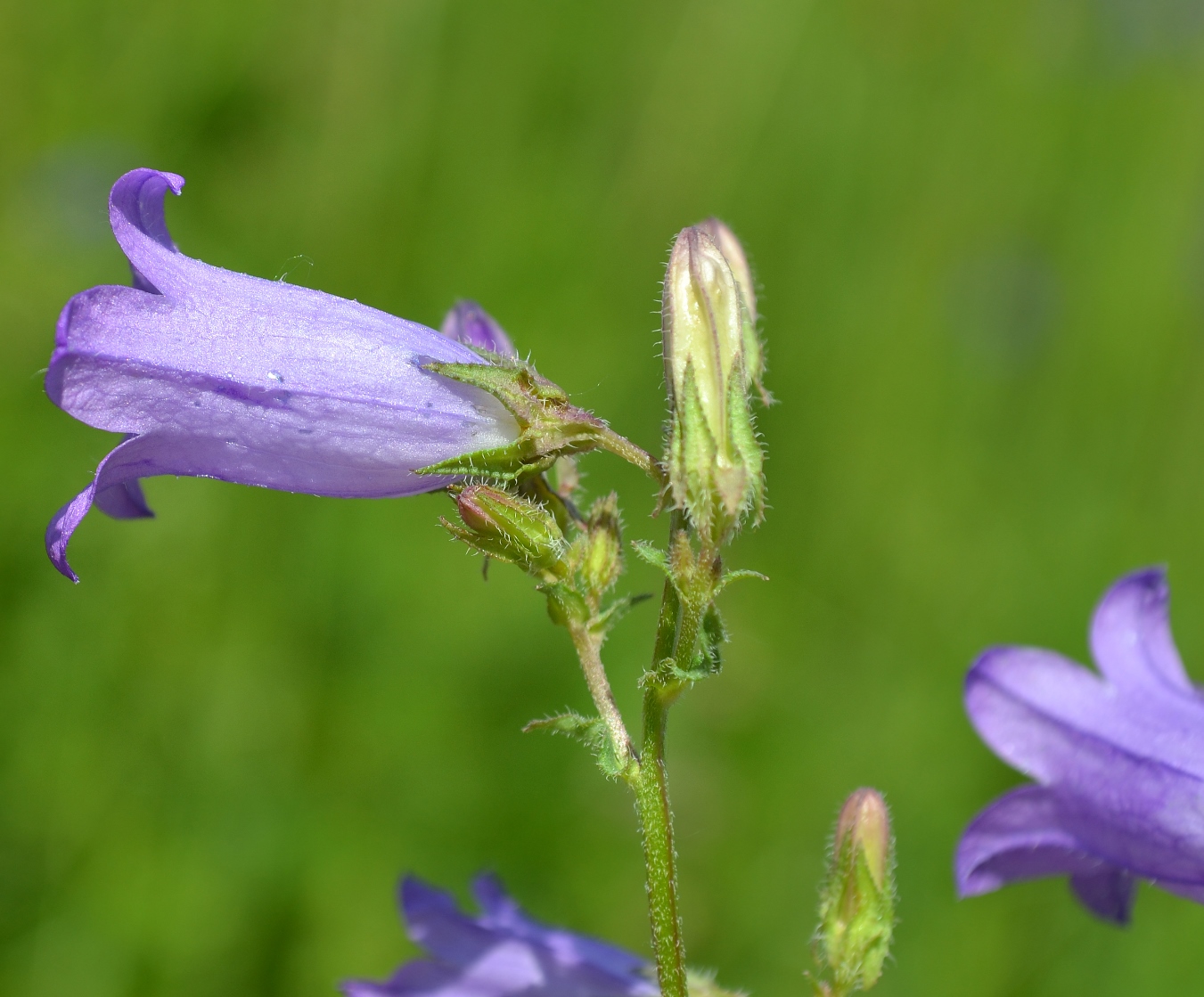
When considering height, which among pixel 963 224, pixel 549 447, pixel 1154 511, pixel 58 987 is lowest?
pixel 58 987

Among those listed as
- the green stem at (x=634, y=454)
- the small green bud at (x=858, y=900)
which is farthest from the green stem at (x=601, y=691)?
the small green bud at (x=858, y=900)

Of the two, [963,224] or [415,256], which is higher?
[963,224]

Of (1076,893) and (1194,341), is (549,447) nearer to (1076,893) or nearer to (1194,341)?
(1076,893)

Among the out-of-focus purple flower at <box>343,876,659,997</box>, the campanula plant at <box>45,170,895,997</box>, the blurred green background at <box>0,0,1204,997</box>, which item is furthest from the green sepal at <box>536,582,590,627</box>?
the blurred green background at <box>0,0,1204,997</box>

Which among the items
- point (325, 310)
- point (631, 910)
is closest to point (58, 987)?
point (631, 910)

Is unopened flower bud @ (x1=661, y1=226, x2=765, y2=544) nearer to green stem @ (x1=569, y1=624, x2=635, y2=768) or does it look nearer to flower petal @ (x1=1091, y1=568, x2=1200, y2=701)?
green stem @ (x1=569, y1=624, x2=635, y2=768)

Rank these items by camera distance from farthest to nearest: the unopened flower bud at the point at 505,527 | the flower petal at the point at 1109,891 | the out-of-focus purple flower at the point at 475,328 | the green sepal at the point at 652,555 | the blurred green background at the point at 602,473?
1. the blurred green background at the point at 602,473
2. the out-of-focus purple flower at the point at 475,328
3. the flower petal at the point at 1109,891
4. the unopened flower bud at the point at 505,527
5. the green sepal at the point at 652,555

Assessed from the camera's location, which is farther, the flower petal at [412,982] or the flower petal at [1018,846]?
the flower petal at [412,982]

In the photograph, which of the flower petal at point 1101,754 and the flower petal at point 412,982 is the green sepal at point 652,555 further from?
the flower petal at point 412,982
